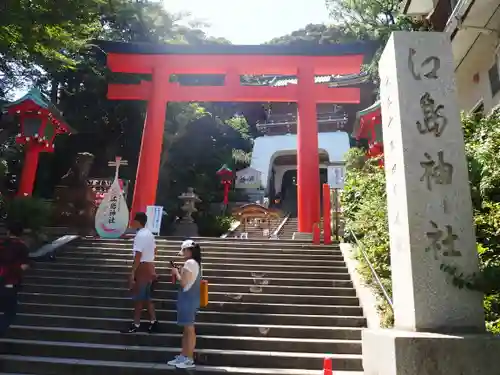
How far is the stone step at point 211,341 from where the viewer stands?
507 centimetres

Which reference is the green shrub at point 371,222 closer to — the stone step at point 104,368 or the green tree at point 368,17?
the stone step at point 104,368

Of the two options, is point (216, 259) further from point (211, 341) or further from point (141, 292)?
point (141, 292)

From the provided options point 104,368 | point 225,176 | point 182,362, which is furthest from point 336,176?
point 225,176

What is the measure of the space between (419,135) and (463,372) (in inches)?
75.1

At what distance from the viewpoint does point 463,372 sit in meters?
2.96

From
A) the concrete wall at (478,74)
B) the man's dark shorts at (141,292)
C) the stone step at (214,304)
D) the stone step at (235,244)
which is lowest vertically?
the stone step at (214,304)

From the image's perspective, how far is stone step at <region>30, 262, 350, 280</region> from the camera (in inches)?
283

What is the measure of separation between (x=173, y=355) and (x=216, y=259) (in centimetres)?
333

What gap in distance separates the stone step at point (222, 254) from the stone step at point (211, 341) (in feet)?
9.45

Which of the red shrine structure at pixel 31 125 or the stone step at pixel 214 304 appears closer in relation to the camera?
the stone step at pixel 214 304

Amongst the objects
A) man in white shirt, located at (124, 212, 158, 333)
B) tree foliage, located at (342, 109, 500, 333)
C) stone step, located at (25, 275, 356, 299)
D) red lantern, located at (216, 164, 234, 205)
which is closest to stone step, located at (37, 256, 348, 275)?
stone step, located at (25, 275, 356, 299)

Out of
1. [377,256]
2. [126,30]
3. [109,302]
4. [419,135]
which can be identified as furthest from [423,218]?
[126,30]

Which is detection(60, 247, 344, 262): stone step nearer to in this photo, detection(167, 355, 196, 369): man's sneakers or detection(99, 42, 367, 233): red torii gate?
detection(99, 42, 367, 233): red torii gate

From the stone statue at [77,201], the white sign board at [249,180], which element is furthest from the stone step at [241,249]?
the white sign board at [249,180]
